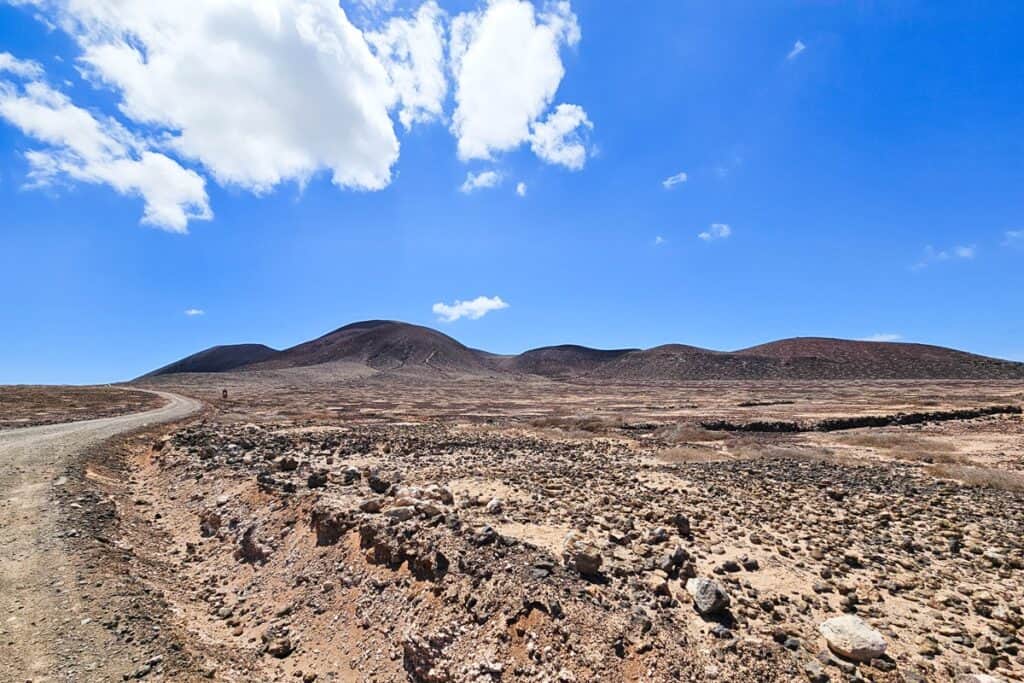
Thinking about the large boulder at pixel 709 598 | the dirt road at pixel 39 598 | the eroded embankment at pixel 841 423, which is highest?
the eroded embankment at pixel 841 423

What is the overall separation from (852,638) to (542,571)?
3291 millimetres

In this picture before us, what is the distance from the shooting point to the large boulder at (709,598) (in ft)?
17.2

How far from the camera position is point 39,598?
6.04 m

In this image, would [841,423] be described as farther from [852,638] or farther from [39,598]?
[39,598]

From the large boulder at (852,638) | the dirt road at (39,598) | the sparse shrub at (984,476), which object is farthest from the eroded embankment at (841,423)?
the dirt road at (39,598)

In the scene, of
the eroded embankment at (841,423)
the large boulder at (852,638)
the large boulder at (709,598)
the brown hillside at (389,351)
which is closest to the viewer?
the large boulder at (852,638)

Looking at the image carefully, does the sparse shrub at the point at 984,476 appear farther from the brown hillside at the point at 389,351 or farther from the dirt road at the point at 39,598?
the brown hillside at the point at 389,351

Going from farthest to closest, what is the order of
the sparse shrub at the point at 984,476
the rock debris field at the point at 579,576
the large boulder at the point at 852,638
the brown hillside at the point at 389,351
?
the brown hillside at the point at 389,351 < the sparse shrub at the point at 984,476 < the rock debris field at the point at 579,576 < the large boulder at the point at 852,638

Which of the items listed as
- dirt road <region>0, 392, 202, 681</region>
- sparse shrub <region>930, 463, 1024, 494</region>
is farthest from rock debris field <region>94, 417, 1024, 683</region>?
dirt road <region>0, 392, 202, 681</region>

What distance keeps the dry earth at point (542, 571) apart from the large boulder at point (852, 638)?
0.24 ft

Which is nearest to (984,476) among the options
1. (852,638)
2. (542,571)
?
(852,638)

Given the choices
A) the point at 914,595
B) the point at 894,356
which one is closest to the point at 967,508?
the point at 914,595

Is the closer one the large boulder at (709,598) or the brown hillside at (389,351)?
the large boulder at (709,598)

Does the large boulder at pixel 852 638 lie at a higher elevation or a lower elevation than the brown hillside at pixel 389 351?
lower
